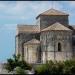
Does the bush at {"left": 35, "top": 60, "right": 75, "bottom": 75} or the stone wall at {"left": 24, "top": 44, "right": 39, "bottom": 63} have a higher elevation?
the stone wall at {"left": 24, "top": 44, "right": 39, "bottom": 63}

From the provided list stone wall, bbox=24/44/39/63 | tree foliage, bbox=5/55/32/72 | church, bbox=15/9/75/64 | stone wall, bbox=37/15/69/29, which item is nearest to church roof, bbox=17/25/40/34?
church, bbox=15/9/75/64

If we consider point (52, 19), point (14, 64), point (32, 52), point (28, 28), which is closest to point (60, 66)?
point (14, 64)

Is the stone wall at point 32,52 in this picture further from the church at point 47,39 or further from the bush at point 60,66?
the bush at point 60,66

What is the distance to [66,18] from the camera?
1561 inches

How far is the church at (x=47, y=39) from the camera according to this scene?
35562 millimetres

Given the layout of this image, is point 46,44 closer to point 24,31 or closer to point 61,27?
point 61,27

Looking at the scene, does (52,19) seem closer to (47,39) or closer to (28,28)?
(28,28)

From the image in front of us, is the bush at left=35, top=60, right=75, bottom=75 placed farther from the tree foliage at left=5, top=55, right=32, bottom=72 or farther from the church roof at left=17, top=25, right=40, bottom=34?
the church roof at left=17, top=25, right=40, bottom=34

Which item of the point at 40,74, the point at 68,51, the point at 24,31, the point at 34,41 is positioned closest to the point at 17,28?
the point at 24,31

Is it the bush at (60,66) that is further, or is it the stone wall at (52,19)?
the stone wall at (52,19)

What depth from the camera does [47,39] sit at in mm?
35562

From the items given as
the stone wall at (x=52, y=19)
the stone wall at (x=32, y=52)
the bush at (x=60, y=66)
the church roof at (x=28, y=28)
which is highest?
the stone wall at (x=52, y=19)

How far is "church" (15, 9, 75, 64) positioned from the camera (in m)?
35.6

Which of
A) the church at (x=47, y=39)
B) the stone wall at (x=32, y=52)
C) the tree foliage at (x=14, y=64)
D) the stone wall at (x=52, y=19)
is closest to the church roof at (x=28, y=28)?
the church at (x=47, y=39)
